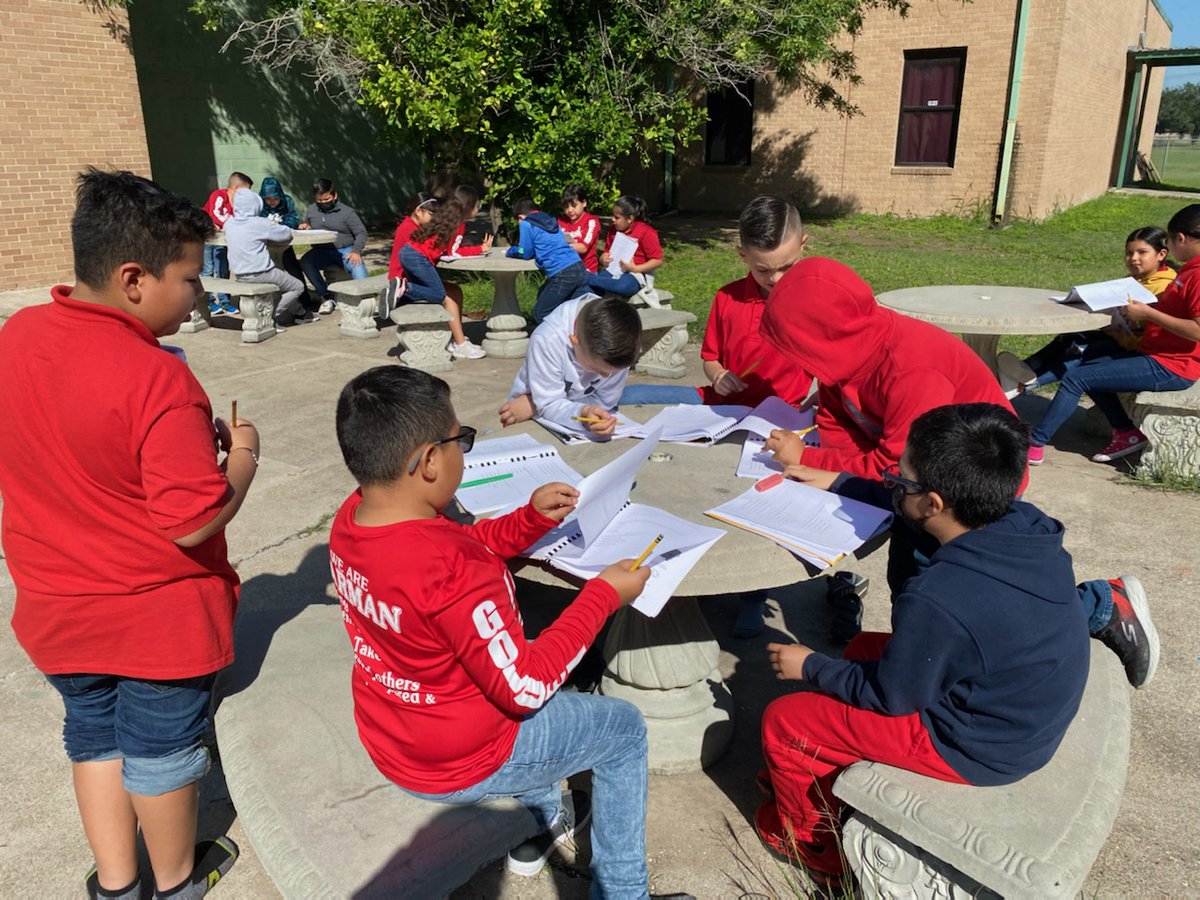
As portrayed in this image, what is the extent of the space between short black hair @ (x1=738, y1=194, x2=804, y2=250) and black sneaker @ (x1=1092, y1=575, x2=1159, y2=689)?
175 centimetres

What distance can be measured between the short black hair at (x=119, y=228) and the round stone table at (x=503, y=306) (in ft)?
20.1

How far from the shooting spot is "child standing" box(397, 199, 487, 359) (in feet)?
27.0

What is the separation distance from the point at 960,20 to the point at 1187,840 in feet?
55.1

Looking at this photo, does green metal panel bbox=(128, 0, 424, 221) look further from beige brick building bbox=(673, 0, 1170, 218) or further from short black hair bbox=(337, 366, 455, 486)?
short black hair bbox=(337, 366, 455, 486)

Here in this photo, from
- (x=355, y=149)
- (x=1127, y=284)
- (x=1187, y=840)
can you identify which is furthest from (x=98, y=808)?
(x=355, y=149)

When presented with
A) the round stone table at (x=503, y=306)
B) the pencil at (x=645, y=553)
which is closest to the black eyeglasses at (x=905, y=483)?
the pencil at (x=645, y=553)

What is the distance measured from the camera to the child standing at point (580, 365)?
3320mm

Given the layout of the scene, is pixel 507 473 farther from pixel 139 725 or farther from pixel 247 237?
pixel 247 237

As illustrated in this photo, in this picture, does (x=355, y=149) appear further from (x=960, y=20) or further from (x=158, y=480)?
(x=158, y=480)

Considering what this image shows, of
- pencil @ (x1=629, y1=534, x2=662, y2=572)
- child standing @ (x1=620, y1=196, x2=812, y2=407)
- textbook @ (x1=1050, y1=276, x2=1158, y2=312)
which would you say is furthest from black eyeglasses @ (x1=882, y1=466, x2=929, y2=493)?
textbook @ (x1=1050, y1=276, x2=1158, y2=312)

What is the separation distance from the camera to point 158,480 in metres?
2.01

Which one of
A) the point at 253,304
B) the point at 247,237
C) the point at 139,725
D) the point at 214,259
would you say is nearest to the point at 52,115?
the point at 214,259

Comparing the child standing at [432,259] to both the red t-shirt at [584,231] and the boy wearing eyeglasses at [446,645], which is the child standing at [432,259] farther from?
the boy wearing eyeglasses at [446,645]

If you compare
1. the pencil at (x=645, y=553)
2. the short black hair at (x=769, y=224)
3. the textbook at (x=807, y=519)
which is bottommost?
the textbook at (x=807, y=519)
